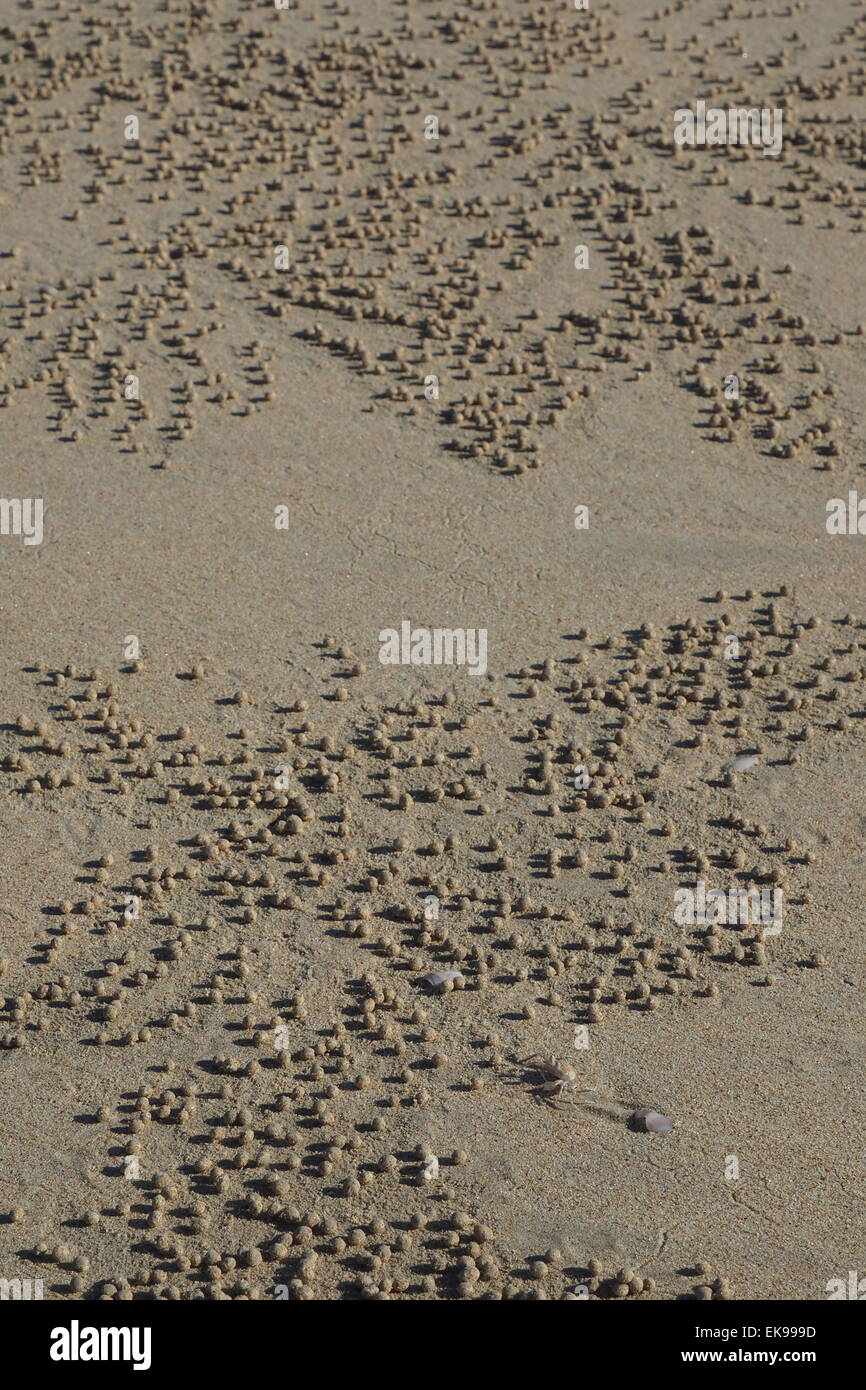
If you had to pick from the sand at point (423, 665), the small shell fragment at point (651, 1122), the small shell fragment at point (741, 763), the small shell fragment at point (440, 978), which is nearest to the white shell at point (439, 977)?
the small shell fragment at point (440, 978)

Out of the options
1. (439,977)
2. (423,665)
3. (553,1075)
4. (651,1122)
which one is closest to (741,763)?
(423,665)

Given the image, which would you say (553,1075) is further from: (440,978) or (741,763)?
(741,763)

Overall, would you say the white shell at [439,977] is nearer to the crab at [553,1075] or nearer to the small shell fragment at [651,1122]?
the crab at [553,1075]

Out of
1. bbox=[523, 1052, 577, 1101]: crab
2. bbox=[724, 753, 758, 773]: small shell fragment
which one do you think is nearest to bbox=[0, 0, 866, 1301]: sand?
bbox=[523, 1052, 577, 1101]: crab

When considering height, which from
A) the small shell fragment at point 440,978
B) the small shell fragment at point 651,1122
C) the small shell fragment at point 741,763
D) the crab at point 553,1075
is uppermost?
the small shell fragment at point 741,763
